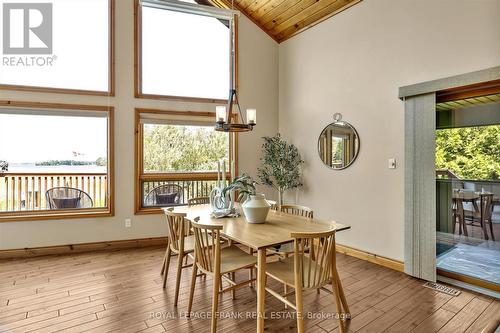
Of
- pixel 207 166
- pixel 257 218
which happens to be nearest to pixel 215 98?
pixel 207 166

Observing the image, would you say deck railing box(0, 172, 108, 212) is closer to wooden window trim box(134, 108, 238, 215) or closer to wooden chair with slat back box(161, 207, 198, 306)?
wooden window trim box(134, 108, 238, 215)

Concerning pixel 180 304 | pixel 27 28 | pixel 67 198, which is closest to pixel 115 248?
pixel 67 198

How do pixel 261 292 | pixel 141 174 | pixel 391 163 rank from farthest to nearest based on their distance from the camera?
pixel 141 174, pixel 391 163, pixel 261 292

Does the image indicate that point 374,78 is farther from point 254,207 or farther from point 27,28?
point 27,28

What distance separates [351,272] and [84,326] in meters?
2.83

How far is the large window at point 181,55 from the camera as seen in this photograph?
4516mm

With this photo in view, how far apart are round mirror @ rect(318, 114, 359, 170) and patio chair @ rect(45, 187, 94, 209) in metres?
3.69

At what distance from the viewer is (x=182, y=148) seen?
477cm

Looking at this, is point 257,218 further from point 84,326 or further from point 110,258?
point 110,258

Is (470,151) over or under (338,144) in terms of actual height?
under

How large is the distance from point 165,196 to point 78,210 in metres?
1.25

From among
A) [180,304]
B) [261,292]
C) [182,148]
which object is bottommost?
[180,304]

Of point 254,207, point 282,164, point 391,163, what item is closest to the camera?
point 254,207

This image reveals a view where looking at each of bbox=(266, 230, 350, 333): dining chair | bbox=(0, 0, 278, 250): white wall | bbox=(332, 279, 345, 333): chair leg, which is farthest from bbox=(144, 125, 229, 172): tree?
bbox=(332, 279, 345, 333): chair leg
